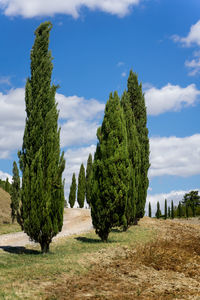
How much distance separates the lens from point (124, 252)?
13414mm

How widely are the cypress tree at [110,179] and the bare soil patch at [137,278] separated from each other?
335 cm

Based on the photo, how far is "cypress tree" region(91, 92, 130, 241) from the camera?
16797mm

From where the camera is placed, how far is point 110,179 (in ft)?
55.5

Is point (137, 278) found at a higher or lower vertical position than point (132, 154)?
lower

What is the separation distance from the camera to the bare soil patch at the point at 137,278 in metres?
7.84

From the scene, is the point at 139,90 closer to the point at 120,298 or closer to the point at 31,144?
the point at 31,144

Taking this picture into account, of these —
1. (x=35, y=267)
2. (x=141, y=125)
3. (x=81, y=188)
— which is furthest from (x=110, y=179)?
(x=81, y=188)

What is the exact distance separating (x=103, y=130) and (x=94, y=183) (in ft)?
10.9

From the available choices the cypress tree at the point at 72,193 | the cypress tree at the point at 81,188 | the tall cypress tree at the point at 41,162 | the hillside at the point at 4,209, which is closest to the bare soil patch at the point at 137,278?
the tall cypress tree at the point at 41,162

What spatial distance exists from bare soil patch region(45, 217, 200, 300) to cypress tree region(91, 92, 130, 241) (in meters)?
3.35

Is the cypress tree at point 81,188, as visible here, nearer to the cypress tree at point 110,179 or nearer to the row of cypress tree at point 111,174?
the row of cypress tree at point 111,174

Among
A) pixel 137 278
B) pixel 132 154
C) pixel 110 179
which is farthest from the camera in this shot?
pixel 132 154

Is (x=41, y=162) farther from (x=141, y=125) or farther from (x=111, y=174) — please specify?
(x=141, y=125)

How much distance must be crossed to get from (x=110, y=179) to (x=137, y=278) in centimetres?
783
